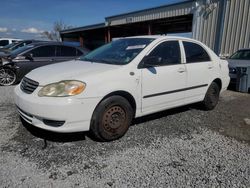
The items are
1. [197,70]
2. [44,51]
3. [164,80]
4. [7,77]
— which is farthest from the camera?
[44,51]

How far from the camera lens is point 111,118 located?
3.39 metres

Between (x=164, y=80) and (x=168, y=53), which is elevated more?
(x=168, y=53)

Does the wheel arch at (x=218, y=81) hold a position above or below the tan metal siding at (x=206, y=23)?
below

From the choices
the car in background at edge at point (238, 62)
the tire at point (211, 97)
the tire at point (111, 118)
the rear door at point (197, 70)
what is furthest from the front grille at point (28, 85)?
the car in background at edge at point (238, 62)

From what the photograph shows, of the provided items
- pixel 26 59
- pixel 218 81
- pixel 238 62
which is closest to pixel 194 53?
pixel 218 81

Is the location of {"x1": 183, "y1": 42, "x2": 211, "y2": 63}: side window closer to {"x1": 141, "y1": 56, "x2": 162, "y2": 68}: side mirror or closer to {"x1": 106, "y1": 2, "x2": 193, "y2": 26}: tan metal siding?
{"x1": 141, "y1": 56, "x2": 162, "y2": 68}: side mirror

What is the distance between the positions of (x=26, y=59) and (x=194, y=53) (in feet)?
18.3

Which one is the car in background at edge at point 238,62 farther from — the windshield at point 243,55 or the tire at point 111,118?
the tire at point 111,118

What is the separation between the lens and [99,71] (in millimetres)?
3270

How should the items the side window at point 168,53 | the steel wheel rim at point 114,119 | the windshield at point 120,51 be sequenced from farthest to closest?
the side window at point 168,53 < the windshield at point 120,51 < the steel wheel rim at point 114,119

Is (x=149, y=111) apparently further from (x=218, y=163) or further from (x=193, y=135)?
(x=218, y=163)

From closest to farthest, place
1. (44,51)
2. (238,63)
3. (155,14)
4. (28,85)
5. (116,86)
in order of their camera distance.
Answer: (116,86)
(28,85)
(44,51)
(238,63)
(155,14)

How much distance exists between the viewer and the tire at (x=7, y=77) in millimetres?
7413

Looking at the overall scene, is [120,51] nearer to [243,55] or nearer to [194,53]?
[194,53]
